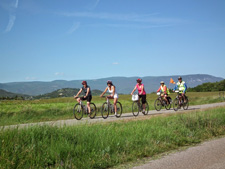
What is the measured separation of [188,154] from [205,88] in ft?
366

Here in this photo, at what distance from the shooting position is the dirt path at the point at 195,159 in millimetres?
5862

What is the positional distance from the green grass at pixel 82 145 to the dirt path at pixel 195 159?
0.61 metres

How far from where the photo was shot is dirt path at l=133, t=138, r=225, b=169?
5.86 metres

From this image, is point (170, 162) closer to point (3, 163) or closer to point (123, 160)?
point (123, 160)

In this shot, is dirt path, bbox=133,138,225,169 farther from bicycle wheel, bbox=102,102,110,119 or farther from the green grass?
bicycle wheel, bbox=102,102,110,119

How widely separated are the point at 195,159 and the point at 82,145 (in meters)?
2.62

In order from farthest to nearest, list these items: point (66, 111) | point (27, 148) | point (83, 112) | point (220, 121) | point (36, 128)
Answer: point (66, 111) → point (83, 112) → point (220, 121) → point (36, 128) → point (27, 148)

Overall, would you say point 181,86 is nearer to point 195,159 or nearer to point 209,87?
point 195,159

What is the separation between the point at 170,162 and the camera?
622 centimetres

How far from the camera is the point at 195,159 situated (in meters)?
6.41

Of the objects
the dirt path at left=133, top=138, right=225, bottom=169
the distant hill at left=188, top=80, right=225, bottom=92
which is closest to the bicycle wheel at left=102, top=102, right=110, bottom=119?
the dirt path at left=133, top=138, right=225, bottom=169

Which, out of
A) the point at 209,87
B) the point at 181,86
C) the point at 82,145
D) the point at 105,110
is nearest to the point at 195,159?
the point at 82,145

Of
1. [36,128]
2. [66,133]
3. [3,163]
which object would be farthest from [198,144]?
[3,163]

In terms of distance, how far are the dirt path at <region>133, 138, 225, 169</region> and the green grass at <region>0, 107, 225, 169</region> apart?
605 mm
